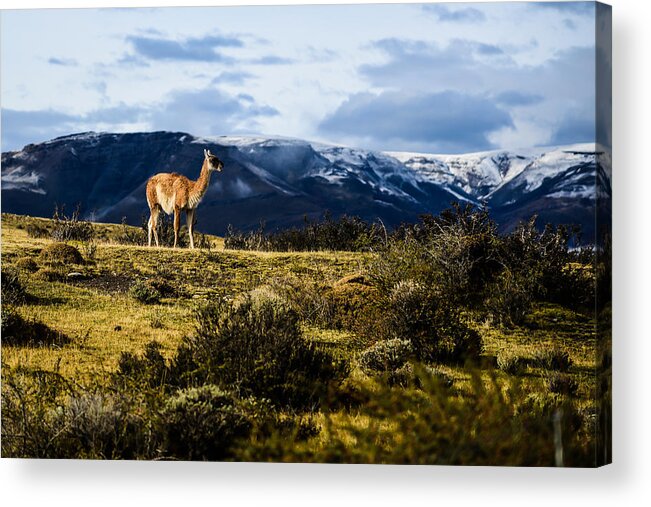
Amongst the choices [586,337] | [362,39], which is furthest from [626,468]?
[362,39]

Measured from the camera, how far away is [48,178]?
11172 mm

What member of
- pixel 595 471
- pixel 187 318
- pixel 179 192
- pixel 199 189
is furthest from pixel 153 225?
pixel 595 471

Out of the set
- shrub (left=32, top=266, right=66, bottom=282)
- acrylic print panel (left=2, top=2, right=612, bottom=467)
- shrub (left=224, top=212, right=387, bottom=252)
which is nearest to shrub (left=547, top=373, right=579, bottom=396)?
acrylic print panel (left=2, top=2, right=612, bottom=467)

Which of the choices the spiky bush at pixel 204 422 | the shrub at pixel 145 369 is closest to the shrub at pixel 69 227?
the shrub at pixel 145 369

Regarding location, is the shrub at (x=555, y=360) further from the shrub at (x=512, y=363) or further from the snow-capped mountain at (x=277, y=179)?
the snow-capped mountain at (x=277, y=179)

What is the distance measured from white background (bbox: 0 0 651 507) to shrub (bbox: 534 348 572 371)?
47cm

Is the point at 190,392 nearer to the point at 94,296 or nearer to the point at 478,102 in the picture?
the point at 94,296

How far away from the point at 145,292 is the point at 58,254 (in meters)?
1.08

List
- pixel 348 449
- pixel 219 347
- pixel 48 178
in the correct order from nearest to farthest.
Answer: pixel 348 449
pixel 219 347
pixel 48 178

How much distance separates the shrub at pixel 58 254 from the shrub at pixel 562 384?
17.7ft

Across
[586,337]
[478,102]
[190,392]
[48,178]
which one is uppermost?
[478,102]

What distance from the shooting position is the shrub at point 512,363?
33.6ft

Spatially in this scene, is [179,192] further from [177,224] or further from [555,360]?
[555,360]

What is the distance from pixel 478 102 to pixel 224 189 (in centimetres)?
331
